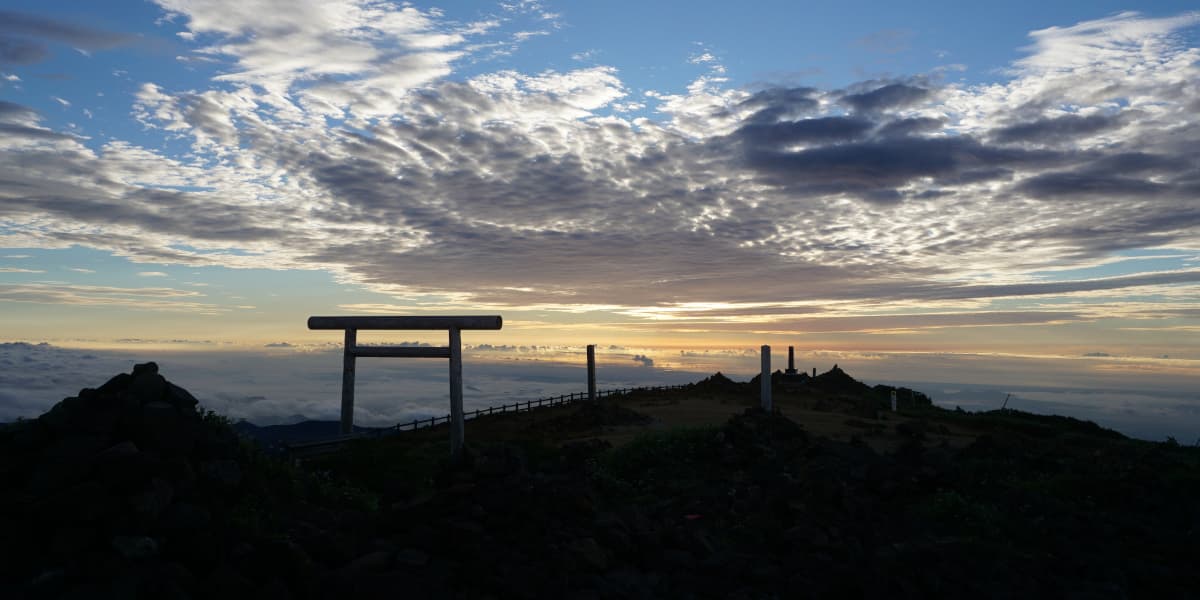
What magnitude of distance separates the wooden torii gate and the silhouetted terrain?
182 centimetres

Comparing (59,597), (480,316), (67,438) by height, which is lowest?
(59,597)

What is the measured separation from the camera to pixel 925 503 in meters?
15.3

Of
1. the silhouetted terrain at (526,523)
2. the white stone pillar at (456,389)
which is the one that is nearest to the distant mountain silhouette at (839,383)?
the silhouetted terrain at (526,523)

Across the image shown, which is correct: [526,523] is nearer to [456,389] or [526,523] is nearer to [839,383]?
[456,389]

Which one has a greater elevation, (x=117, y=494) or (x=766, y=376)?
(x=766, y=376)

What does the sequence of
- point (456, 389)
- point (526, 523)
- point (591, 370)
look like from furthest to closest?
point (591, 370), point (456, 389), point (526, 523)

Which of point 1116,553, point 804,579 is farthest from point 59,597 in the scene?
point 1116,553

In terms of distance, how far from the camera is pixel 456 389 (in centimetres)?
1883

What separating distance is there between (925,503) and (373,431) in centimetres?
1456

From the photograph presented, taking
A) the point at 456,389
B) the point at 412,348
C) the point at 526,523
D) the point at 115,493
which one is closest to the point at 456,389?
the point at 456,389

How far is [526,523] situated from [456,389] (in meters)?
Answer: 8.33

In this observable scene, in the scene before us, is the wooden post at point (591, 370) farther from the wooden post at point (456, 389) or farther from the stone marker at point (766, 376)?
the wooden post at point (456, 389)

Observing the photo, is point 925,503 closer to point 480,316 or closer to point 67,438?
point 480,316

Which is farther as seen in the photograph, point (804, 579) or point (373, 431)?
point (373, 431)
